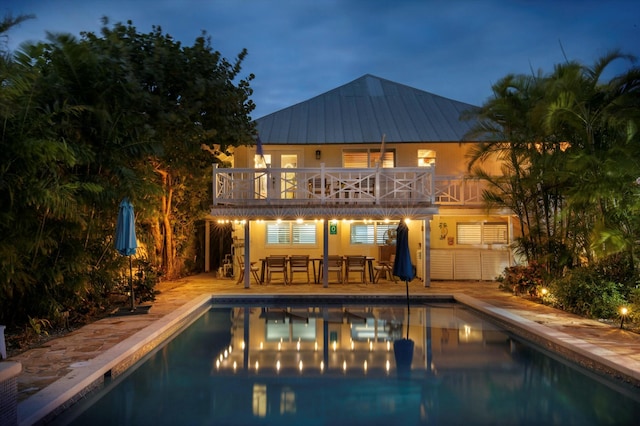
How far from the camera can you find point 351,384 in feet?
21.7

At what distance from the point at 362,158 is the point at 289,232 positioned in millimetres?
4015

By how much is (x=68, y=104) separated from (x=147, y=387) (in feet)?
17.5

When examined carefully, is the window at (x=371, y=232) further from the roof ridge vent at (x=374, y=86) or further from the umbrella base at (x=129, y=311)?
the umbrella base at (x=129, y=311)

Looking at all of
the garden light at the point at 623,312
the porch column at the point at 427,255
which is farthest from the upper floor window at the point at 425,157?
the garden light at the point at 623,312

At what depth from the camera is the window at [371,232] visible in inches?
663

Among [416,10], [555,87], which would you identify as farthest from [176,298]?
[416,10]

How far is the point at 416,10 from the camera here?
66750 millimetres

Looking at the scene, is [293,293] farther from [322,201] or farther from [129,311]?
[129,311]

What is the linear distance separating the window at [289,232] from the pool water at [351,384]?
22.4ft

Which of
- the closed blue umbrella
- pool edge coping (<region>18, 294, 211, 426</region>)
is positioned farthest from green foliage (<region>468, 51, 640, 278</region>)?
pool edge coping (<region>18, 294, 211, 426</region>)

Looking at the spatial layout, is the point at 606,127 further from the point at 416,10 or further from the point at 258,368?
the point at 416,10

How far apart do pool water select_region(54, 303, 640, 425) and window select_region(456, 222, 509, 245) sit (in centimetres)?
709


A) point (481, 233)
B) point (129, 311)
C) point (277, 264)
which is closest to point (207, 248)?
point (277, 264)

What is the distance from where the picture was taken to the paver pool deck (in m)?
6.05
